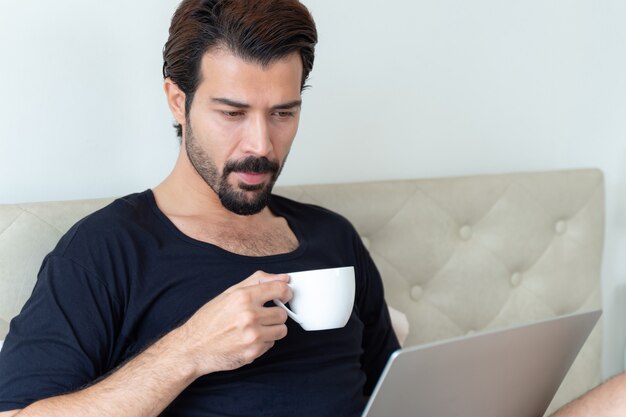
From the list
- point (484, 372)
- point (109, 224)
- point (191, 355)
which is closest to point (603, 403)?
point (484, 372)

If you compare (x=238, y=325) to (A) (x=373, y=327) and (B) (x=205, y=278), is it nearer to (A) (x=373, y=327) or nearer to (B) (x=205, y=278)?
(B) (x=205, y=278)

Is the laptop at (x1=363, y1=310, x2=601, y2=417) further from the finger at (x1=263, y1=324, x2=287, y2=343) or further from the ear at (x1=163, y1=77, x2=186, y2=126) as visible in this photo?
the ear at (x1=163, y1=77, x2=186, y2=126)

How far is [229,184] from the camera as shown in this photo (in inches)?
51.1

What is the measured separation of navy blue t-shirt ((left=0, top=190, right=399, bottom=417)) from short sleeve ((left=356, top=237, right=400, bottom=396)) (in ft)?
0.23

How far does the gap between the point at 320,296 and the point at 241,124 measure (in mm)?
349

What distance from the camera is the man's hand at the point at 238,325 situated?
102 centimetres

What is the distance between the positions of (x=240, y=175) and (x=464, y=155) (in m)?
0.80

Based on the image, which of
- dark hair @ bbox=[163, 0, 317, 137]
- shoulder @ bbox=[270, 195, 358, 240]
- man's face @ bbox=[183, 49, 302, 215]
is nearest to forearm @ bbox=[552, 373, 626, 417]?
shoulder @ bbox=[270, 195, 358, 240]

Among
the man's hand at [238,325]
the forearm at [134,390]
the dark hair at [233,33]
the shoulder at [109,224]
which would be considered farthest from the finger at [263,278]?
the dark hair at [233,33]

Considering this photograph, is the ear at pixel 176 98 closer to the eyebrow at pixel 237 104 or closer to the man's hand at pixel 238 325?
the eyebrow at pixel 237 104

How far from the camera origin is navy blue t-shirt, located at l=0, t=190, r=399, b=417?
1.08m

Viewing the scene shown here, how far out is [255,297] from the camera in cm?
101

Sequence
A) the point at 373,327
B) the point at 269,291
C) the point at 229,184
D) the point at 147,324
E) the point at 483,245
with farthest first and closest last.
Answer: the point at 483,245 < the point at 373,327 < the point at 229,184 < the point at 147,324 < the point at 269,291

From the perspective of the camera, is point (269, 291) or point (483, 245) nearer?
point (269, 291)
